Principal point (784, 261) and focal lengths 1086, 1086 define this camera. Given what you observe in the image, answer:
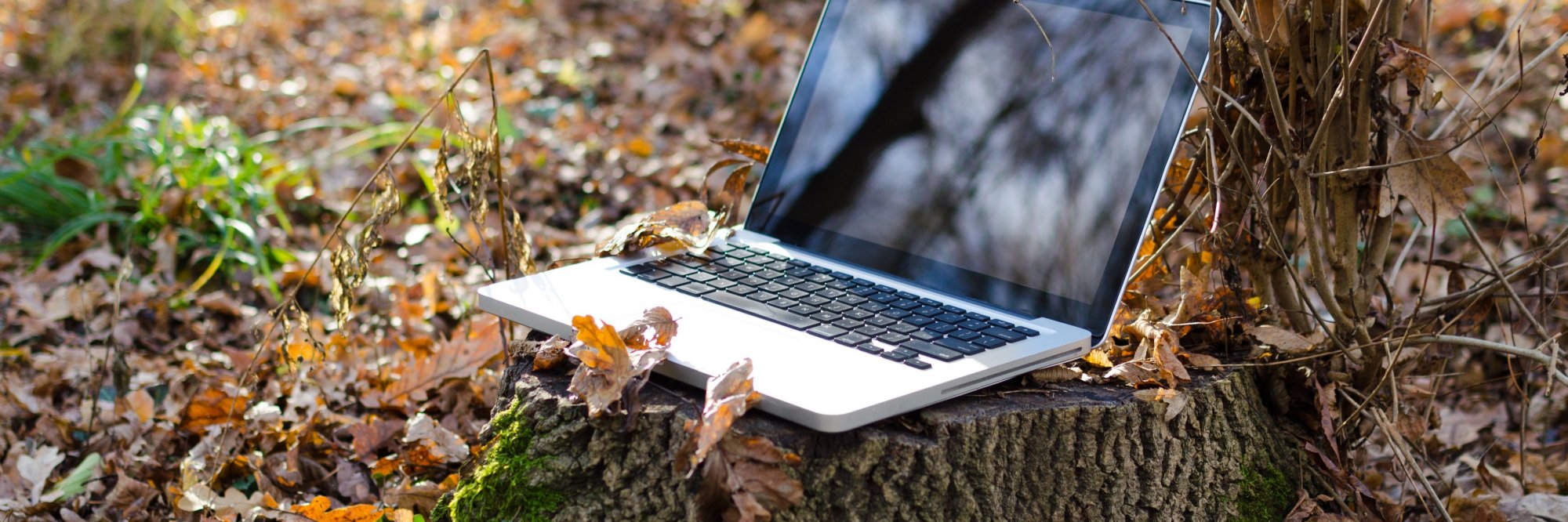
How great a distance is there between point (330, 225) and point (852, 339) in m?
2.95

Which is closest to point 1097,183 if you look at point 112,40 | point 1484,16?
point 1484,16

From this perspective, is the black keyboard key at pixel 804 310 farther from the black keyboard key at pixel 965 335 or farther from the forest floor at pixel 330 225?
the forest floor at pixel 330 225

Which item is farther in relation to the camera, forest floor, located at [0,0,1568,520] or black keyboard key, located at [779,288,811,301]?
forest floor, located at [0,0,1568,520]

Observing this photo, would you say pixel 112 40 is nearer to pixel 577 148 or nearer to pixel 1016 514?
pixel 577 148

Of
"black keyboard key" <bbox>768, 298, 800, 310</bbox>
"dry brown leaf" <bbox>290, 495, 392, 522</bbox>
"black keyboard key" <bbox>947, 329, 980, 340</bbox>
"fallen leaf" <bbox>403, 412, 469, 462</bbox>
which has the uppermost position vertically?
"black keyboard key" <bbox>947, 329, 980, 340</bbox>

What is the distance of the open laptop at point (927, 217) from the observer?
158 centimetres

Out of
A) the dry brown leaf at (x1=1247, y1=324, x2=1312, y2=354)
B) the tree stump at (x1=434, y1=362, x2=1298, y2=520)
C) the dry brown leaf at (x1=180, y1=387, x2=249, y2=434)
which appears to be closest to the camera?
the tree stump at (x1=434, y1=362, x2=1298, y2=520)

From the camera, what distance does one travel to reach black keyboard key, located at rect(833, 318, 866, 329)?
1.66 meters

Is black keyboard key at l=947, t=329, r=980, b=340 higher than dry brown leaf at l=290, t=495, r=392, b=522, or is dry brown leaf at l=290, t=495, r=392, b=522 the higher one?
black keyboard key at l=947, t=329, r=980, b=340

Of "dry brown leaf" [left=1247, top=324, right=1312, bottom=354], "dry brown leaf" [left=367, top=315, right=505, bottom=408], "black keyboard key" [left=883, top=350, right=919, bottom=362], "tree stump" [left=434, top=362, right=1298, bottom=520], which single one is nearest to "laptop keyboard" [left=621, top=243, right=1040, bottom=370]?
"black keyboard key" [left=883, top=350, right=919, bottom=362]

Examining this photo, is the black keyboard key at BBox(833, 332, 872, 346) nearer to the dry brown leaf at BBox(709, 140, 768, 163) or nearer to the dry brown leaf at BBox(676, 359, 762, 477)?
the dry brown leaf at BBox(676, 359, 762, 477)

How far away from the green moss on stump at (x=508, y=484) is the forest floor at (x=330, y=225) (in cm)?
21

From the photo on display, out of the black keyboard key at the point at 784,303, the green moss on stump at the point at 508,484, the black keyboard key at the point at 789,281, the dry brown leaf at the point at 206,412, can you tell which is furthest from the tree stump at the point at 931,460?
the dry brown leaf at the point at 206,412

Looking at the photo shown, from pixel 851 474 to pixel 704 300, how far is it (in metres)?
0.42
